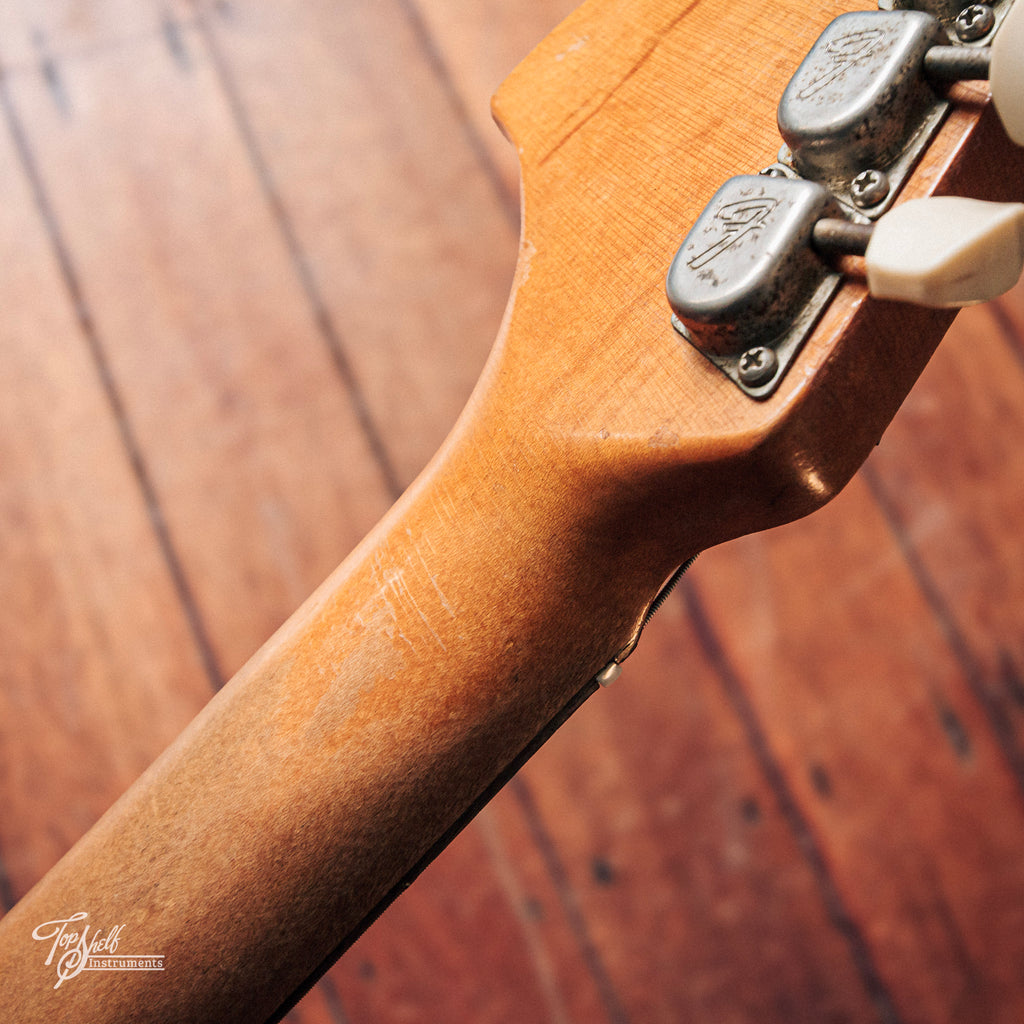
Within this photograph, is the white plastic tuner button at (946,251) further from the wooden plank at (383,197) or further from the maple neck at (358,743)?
the wooden plank at (383,197)

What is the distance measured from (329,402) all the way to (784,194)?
1.65ft

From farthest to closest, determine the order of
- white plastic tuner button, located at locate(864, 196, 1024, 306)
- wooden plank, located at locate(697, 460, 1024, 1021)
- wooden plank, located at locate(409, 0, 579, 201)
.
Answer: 1. wooden plank, located at locate(409, 0, 579, 201)
2. wooden plank, located at locate(697, 460, 1024, 1021)
3. white plastic tuner button, located at locate(864, 196, 1024, 306)

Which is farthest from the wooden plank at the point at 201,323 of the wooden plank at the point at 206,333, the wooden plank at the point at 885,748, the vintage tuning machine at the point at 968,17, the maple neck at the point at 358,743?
the vintage tuning machine at the point at 968,17

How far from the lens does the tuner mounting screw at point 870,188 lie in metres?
0.21

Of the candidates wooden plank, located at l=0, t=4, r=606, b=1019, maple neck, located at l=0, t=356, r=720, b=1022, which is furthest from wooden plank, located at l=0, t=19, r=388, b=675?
maple neck, located at l=0, t=356, r=720, b=1022

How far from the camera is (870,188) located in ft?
0.70

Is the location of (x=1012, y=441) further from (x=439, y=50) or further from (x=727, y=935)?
(x=439, y=50)

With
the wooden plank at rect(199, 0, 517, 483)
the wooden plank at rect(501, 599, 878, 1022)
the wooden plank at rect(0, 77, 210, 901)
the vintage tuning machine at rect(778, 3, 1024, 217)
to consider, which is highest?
the vintage tuning machine at rect(778, 3, 1024, 217)

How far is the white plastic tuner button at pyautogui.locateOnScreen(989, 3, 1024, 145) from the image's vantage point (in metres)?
0.18

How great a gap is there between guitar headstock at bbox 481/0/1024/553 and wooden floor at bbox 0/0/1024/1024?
406 mm

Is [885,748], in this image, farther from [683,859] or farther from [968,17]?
[968,17]

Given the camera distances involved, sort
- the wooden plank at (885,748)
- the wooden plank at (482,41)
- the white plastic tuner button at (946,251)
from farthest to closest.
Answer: the wooden plank at (482,41), the wooden plank at (885,748), the white plastic tuner button at (946,251)

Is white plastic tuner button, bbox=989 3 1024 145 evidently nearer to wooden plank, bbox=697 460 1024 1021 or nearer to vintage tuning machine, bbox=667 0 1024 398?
vintage tuning machine, bbox=667 0 1024 398

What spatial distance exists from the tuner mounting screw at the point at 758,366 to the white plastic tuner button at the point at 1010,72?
0.20 ft
